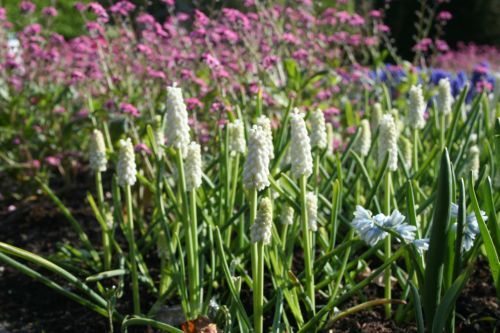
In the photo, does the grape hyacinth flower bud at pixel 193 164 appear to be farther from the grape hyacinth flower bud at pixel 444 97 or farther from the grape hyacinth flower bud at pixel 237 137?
the grape hyacinth flower bud at pixel 444 97

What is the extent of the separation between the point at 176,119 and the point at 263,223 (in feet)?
1.37

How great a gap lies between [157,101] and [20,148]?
1.07 metres

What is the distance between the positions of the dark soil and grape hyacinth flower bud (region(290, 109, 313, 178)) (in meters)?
0.68

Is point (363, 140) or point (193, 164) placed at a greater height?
point (193, 164)

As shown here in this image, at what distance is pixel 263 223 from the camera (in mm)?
1690

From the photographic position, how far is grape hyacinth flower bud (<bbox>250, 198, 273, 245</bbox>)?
5.49 ft

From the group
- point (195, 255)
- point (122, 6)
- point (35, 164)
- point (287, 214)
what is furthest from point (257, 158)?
point (35, 164)

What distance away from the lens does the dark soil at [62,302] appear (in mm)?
2252

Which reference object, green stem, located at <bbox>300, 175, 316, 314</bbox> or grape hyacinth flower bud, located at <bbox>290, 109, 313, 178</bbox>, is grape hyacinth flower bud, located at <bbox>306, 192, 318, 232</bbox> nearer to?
green stem, located at <bbox>300, 175, 316, 314</bbox>

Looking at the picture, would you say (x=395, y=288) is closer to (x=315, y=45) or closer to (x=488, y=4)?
(x=315, y=45)

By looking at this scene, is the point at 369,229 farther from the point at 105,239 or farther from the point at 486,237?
the point at 105,239

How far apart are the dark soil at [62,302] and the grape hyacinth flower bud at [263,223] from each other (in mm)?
648

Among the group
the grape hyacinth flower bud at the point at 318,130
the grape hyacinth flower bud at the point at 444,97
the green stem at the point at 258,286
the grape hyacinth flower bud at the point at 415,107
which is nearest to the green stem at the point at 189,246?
the green stem at the point at 258,286

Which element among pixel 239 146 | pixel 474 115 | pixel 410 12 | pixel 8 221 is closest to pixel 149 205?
pixel 8 221
